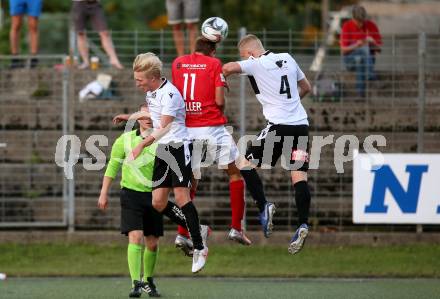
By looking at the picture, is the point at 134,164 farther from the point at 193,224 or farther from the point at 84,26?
the point at 84,26

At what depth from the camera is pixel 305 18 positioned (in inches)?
1714

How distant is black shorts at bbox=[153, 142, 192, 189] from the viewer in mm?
15328

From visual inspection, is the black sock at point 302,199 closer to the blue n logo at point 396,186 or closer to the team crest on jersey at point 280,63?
the team crest on jersey at point 280,63

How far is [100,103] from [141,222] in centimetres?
522

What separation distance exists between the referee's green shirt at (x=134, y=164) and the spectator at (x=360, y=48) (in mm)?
5455

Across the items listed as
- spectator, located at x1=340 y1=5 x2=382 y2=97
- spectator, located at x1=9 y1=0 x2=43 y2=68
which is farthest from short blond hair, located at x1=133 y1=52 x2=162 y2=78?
spectator, located at x1=9 y1=0 x2=43 y2=68

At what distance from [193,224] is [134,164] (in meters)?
1.01

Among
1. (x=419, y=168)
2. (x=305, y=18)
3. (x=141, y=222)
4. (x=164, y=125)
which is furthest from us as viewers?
(x=305, y=18)

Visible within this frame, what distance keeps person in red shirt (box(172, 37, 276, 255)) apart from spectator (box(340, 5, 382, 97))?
5.01 meters

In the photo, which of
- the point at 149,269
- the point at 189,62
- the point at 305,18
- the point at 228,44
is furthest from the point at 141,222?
the point at 305,18

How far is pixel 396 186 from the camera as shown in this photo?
20.3 meters

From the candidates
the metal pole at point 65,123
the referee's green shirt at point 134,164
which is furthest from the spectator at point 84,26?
the referee's green shirt at point 134,164

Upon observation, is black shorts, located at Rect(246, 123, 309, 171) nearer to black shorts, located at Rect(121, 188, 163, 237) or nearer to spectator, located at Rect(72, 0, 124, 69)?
black shorts, located at Rect(121, 188, 163, 237)

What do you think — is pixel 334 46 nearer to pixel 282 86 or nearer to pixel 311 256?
pixel 311 256
